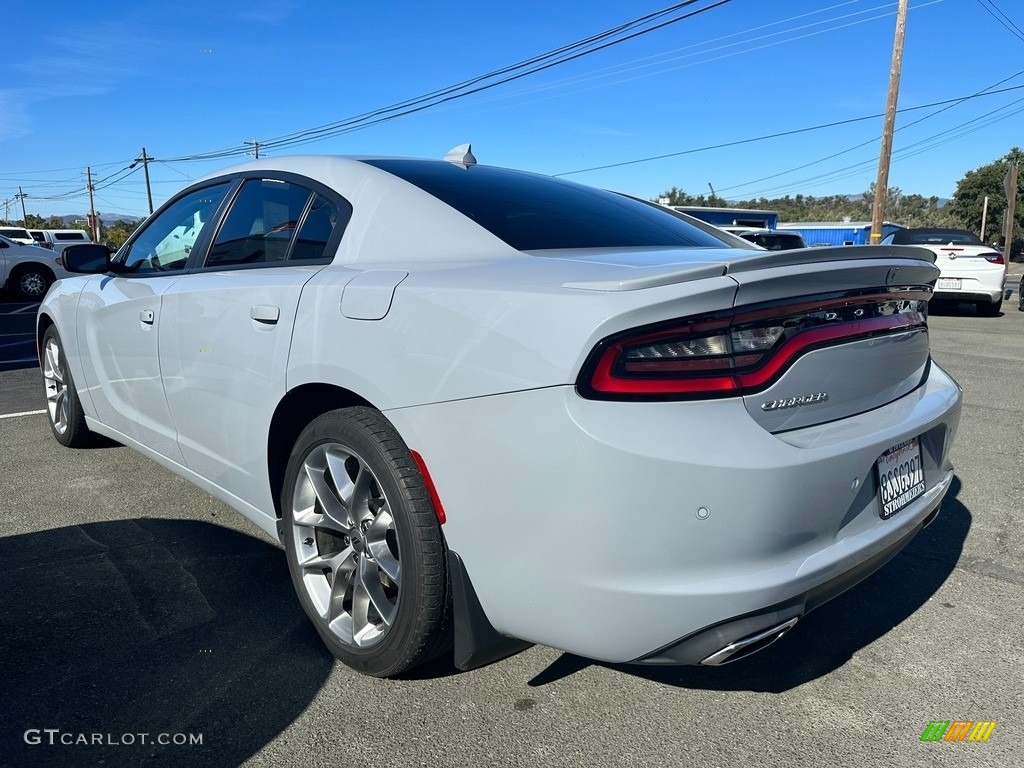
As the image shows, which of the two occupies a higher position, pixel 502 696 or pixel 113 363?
pixel 113 363

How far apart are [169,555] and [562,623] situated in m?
2.04

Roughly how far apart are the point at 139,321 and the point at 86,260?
2.76 ft

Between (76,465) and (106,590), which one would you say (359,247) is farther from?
(76,465)

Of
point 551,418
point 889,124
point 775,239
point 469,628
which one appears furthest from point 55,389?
point 889,124

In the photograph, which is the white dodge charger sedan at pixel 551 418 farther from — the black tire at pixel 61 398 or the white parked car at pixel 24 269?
the white parked car at pixel 24 269

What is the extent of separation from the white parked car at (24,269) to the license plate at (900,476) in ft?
60.3

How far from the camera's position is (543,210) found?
107 inches

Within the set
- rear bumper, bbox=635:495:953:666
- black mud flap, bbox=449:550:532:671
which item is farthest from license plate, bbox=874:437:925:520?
black mud flap, bbox=449:550:532:671

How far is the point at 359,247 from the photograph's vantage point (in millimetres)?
2451

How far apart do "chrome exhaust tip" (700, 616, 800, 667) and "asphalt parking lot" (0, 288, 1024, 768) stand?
0.22 metres

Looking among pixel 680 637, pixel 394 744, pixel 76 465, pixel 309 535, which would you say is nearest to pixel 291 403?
pixel 309 535

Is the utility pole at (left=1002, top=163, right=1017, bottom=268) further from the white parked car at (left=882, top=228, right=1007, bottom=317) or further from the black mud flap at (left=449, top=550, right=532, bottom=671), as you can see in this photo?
the black mud flap at (left=449, top=550, right=532, bottom=671)

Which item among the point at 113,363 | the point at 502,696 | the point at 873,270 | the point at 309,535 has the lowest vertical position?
the point at 502,696

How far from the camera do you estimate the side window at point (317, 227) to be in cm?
259
